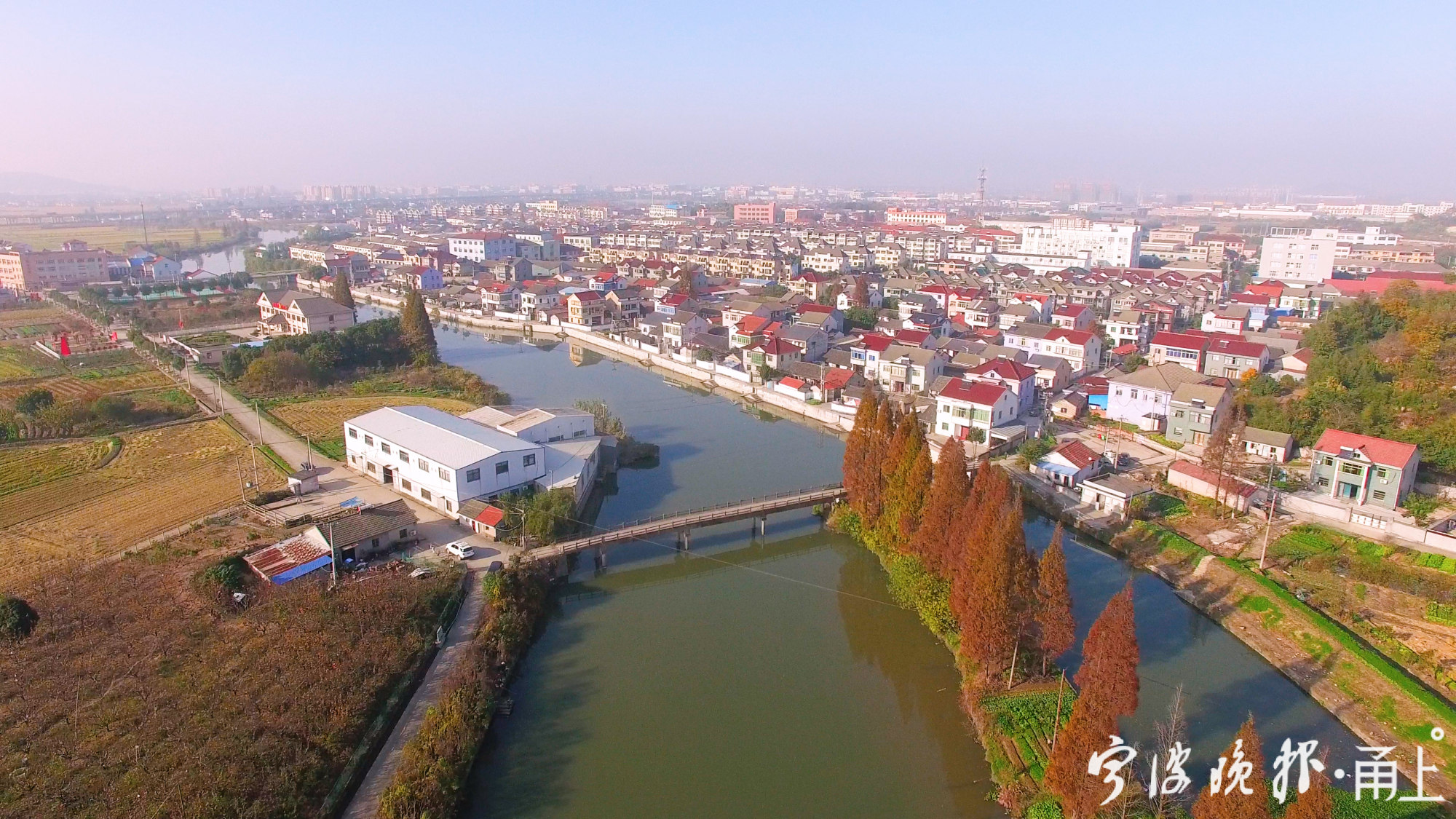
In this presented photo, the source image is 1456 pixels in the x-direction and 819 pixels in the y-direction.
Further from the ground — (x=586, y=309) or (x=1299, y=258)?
(x=1299, y=258)

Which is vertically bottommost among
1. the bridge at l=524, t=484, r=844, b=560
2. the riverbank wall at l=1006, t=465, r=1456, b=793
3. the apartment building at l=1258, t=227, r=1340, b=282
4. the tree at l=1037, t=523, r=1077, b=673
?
the riverbank wall at l=1006, t=465, r=1456, b=793

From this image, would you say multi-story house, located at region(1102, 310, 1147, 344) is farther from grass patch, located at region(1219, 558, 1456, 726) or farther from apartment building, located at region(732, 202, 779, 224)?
apartment building, located at region(732, 202, 779, 224)

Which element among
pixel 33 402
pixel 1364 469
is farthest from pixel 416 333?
pixel 1364 469

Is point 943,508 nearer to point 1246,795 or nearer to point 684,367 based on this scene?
point 1246,795

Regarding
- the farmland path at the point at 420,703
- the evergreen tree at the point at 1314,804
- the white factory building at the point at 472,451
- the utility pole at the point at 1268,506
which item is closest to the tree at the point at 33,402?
the white factory building at the point at 472,451

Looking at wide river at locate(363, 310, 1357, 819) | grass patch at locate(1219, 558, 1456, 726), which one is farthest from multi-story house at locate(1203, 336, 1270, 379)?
grass patch at locate(1219, 558, 1456, 726)

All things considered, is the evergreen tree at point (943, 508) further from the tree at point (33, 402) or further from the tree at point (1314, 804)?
the tree at point (33, 402)
